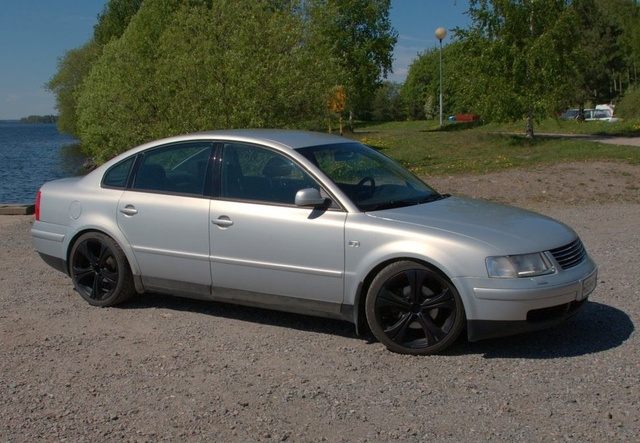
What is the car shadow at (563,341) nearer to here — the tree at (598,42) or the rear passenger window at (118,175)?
the rear passenger window at (118,175)

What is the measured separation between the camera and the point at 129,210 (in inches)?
268

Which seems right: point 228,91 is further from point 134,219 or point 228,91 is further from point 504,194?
point 134,219

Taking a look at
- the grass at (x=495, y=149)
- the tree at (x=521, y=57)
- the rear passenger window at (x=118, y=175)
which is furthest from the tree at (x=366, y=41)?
the rear passenger window at (x=118, y=175)

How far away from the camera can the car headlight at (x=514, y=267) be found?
5316 mm

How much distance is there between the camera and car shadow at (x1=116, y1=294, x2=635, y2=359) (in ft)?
18.6

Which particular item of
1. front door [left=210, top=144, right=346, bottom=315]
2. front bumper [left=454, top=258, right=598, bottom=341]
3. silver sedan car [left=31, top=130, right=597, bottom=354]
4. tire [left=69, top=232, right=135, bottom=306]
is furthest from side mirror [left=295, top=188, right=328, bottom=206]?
tire [left=69, top=232, right=135, bottom=306]

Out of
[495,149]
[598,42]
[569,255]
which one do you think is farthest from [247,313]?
[598,42]

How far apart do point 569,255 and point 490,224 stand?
60 cm

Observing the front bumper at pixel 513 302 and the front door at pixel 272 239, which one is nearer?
the front bumper at pixel 513 302

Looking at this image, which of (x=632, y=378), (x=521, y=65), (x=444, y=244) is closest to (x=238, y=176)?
(x=444, y=244)

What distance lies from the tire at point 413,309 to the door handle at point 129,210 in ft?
7.50

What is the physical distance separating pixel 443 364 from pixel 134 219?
9.64 ft

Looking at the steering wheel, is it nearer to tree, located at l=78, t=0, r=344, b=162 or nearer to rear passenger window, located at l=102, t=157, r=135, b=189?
rear passenger window, located at l=102, t=157, r=135, b=189

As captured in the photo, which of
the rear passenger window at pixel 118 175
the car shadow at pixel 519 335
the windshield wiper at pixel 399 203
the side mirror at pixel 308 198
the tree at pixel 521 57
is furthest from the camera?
the tree at pixel 521 57
